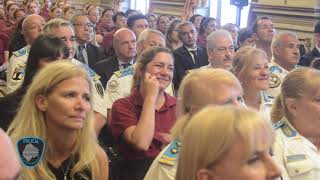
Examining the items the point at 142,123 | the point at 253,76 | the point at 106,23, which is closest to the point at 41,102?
the point at 142,123

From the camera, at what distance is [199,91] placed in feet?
9.23

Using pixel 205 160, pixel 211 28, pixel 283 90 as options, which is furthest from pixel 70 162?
pixel 211 28

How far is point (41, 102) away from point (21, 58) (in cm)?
306

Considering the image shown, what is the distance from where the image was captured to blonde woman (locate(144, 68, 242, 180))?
108 inches

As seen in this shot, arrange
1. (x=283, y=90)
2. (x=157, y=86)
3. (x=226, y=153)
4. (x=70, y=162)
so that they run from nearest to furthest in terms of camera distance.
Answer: (x=226, y=153), (x=70, y=162), (x=283, y=90), (x=157, y=86)

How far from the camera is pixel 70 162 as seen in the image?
280 centimetres

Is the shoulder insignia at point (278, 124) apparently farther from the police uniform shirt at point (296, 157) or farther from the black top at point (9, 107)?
the black top at point (9, 107)

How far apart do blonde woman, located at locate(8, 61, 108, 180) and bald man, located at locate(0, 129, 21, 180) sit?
1.36m

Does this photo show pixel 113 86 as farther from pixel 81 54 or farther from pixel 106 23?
pixel 106 23

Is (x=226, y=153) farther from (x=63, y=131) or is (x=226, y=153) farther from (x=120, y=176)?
(x=120, y=176)

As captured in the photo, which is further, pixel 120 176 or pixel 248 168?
pixel 120 176

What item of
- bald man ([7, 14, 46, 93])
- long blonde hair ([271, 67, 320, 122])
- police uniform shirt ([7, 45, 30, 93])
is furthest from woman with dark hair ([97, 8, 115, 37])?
long blonde hair ([271, 67, 320, 122])

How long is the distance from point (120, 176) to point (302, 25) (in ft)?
24.4

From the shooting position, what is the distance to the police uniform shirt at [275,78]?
213 inches
